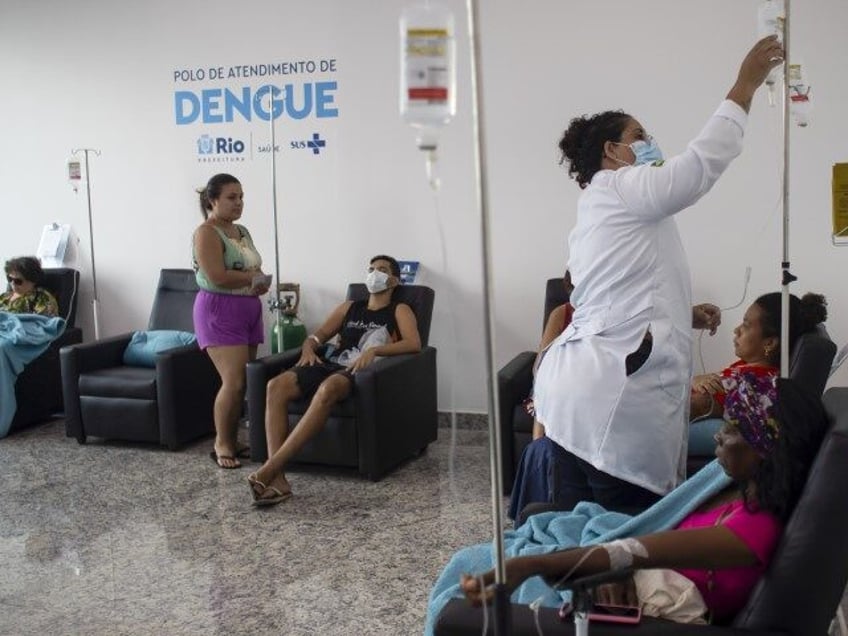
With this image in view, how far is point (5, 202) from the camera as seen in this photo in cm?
613

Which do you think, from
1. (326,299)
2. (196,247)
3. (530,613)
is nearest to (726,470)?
(530,613)

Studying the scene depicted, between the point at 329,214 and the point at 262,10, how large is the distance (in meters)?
1.25

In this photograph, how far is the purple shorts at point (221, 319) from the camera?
462 centimetres

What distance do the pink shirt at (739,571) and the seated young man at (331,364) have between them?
8.14 feet

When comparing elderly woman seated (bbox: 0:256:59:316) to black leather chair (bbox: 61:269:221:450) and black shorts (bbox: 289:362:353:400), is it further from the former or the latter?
black shorts (bbox: 289:362:353:400)

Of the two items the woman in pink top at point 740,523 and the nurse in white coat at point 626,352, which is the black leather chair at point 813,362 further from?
the woman in pink top at point 740,523

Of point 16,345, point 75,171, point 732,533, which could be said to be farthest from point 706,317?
point 75,171

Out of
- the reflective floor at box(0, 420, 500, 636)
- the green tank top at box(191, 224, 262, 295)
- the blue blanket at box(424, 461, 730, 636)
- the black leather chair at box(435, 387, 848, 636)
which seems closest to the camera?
the black leather chair at box(435, 387, 848, 636)

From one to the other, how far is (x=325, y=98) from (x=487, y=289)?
4.20 metres

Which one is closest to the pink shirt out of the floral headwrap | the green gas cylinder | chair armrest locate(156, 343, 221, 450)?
the floral headwrap

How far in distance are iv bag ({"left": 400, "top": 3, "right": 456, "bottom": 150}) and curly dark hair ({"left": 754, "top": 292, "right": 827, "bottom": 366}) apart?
2.23 m

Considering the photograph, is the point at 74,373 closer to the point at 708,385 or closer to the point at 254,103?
the point at 254,103

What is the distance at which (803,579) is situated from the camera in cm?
167

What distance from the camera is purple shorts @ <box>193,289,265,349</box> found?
462 centimetres
